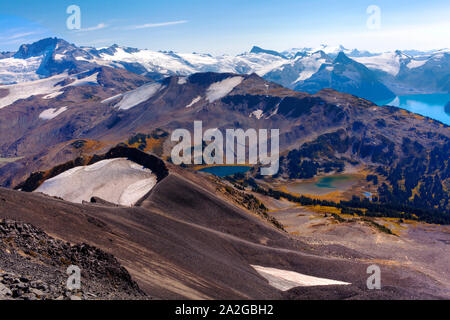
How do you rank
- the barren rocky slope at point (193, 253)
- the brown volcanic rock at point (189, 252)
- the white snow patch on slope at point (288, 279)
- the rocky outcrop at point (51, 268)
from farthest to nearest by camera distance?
the white snow patch on slope at point (288, 279), the barren rocky slope at point (193, 253), the brown volcanic rock at point (189, 252), the rocky outcrop at point (51, 268)

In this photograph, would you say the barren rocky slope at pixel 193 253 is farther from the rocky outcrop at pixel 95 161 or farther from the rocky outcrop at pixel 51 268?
the rocky outcrop at pixel 95 161

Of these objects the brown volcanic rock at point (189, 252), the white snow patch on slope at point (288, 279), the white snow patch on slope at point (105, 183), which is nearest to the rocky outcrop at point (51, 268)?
the brown volcanic rock at point (189, 252)

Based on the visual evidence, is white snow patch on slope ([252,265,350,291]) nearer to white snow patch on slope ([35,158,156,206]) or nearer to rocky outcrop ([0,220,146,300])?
rocky outcrop ([0,220,146,300])

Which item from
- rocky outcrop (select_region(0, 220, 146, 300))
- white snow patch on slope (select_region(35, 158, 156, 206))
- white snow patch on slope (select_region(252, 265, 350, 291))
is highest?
rocky outcrop (select_region(0, 220, 146, 300))

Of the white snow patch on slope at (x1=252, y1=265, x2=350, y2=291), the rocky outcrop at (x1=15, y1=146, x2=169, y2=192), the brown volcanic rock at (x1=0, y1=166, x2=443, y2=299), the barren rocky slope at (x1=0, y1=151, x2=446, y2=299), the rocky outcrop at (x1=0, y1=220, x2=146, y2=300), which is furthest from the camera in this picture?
the rocky outcrop at (x1=15, y1=146, x2=169, y2=192)

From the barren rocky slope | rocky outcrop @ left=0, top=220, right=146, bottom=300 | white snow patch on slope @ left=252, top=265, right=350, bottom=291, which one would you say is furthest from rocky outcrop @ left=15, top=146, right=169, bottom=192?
rocky outcrop @ left=0, top=220, right=146, bottom=300
